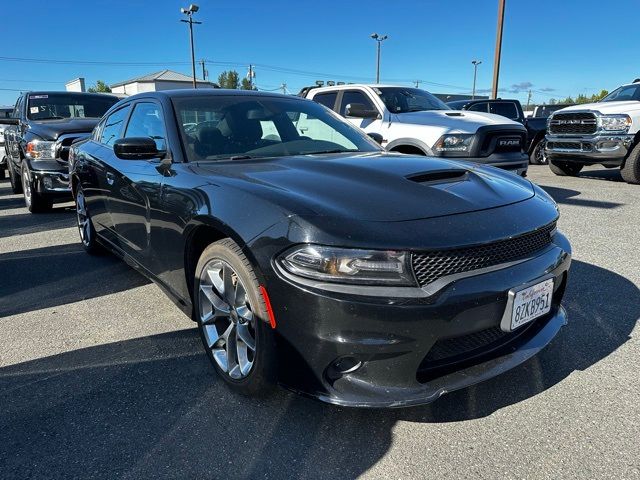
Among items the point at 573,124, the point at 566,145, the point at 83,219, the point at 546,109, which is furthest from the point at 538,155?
the point at 83,219

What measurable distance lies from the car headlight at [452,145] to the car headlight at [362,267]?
5073 millimetres

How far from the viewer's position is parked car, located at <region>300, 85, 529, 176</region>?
21.8ft

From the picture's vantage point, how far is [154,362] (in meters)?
2.86

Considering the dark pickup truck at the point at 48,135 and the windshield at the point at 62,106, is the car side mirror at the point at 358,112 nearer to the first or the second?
the dark pickup truck at the point at 48,135

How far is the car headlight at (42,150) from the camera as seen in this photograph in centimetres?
693

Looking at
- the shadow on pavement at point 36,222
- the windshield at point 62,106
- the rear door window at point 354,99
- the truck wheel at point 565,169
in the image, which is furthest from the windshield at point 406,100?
the shadow on pavement at point 36,222

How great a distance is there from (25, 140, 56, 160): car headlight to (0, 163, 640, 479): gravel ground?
404cm

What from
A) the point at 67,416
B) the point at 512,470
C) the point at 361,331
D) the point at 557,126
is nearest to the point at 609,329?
the point at 512,470

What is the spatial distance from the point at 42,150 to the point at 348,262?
21.7ft

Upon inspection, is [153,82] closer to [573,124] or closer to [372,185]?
[573,124]

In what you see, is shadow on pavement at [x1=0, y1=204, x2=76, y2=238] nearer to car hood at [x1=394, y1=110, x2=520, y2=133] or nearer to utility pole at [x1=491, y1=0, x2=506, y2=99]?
car hood at [x1=394, y1=110, x2=520, y2=133]

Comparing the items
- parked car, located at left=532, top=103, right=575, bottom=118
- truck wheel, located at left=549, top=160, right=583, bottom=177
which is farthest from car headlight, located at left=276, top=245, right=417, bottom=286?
parked car, located at left=532, top=103, right=575, bottom=118

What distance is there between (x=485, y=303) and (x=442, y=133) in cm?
508

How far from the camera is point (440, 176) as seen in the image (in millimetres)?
2668
